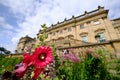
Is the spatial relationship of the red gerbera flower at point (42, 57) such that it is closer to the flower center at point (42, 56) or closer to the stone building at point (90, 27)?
the flower center at point (42, 56)

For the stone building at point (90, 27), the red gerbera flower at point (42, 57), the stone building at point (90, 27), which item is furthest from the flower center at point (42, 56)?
the stone building at point (90, 27)

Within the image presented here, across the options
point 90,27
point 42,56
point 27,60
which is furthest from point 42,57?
point 90,27

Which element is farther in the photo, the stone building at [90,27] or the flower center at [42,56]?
the stone building at [90,27]

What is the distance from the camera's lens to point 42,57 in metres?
0.95

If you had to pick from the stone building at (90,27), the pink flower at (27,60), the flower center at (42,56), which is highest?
the stone building at (90,27)

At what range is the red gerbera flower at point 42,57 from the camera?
892 mm

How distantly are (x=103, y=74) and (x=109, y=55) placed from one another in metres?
1.99

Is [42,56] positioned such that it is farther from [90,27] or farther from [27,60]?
[90,27]

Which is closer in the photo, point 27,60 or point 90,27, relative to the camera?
point 27,60

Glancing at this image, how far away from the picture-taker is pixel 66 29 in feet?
93.2

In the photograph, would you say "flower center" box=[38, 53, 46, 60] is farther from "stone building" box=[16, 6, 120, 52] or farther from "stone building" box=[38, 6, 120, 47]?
"stone building" box=[38, 6, 120, 47]

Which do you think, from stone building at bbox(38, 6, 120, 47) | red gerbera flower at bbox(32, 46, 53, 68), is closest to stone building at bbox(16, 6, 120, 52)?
stone building at bbox(38, 6, 120, 47)


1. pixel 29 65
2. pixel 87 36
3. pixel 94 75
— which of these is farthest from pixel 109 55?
pixel 87 36

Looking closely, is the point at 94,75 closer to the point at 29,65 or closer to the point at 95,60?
the point at 95,60
